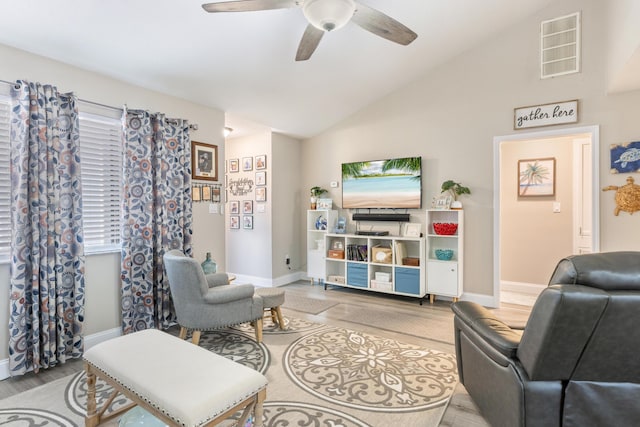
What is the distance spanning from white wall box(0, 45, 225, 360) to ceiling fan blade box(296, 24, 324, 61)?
184cm

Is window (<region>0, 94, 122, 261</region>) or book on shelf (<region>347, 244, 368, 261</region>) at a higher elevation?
window (<region>0, 94, 122, 261</region>)

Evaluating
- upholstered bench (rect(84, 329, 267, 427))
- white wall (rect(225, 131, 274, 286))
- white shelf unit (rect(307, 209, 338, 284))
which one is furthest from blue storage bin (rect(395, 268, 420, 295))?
upholstered bench (rect(84, 329, 267, 427))

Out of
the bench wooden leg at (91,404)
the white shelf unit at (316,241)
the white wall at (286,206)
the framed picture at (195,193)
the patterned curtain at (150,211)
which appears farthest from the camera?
the white wall at (286,206)

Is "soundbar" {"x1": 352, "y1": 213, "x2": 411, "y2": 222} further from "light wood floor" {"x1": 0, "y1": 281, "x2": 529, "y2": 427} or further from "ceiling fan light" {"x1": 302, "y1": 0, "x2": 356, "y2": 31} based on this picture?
"ceiling fan light" {"x1": 302, "y1": 0, "x2": 356, "y2": 31}

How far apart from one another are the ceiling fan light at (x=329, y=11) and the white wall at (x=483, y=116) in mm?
2914

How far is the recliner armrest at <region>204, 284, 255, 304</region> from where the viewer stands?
2.86m

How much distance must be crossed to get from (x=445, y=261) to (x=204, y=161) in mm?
3396

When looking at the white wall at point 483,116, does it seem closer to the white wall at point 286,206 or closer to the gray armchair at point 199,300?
the white wall at point 286,206

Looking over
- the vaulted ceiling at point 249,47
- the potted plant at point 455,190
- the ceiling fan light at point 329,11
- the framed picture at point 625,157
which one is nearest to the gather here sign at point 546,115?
the framed picture at point 625,157

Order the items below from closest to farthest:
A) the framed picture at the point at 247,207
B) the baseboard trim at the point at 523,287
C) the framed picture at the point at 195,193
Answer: the framed picture at the point at 195,193 < the baseboard trim at the point at 523,287 < the framed picture at the point at 247,207

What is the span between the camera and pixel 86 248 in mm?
3104

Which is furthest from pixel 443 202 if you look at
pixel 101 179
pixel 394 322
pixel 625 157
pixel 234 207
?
pixel 101 179

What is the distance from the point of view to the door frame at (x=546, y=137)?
3.58m

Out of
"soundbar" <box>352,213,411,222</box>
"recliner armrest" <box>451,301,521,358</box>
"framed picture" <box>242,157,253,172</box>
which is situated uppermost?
"framed picture" <box>242,157,253,172</box>
